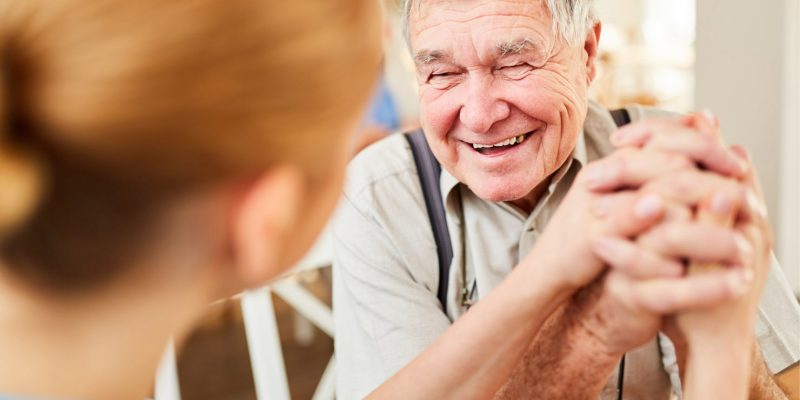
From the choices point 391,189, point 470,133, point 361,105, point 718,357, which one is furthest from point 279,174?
point 391,189

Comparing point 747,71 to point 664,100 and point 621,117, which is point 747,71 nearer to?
point 621,117

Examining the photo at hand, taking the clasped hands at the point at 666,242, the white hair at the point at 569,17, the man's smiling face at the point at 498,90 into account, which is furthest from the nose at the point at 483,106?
the clasped hands at the point at 666,242

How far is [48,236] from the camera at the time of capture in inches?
22.0

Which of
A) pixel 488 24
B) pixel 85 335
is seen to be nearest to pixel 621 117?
pixel 488 24

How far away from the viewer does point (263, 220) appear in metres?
0.64

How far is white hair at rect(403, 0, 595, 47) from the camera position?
1241mm

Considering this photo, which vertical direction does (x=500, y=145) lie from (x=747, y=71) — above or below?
below

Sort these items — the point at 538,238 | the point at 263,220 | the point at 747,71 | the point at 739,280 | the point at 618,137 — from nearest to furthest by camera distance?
the point at 263,220, the point at 739,280, the point at 618,137, the point at 538,238, the point at 747,71

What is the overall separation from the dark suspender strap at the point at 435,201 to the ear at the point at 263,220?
73 cm

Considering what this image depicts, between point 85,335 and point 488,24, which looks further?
point 488,24

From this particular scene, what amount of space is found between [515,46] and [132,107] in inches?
32.1

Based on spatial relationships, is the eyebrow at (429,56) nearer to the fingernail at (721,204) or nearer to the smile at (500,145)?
the smile at (500,145)

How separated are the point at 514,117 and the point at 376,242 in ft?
1.10

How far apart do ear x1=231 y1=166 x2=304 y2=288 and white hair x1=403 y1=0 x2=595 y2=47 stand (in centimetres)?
72
